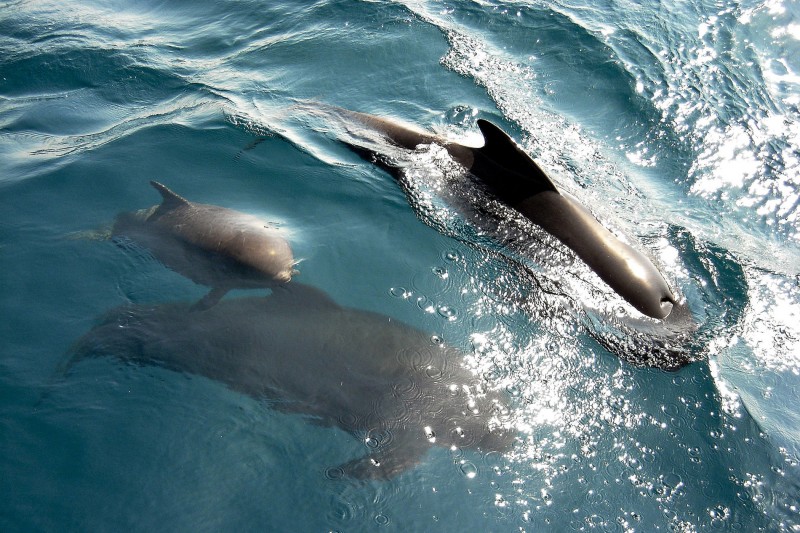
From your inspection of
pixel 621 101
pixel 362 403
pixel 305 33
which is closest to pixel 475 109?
pixel 621 101

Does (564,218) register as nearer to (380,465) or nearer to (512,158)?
(512,158)

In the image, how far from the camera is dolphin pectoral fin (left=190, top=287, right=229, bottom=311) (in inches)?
265

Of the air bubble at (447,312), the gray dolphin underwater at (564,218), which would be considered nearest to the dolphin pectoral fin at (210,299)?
the air bubble at (447,312)

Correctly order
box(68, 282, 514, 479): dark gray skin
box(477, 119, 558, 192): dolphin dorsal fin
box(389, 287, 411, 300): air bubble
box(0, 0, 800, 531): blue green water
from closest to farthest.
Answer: box(0, 0, 800, 531): blue green water < box(68, 282, 514, 479): dark gray skin < box(389, 287, 411, 300): air bubble < box(477, 119, 558, 192): dolphin dorsal fin

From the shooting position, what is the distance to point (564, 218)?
304 inches

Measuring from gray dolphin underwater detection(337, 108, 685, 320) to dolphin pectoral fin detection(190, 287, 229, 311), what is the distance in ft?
11.9

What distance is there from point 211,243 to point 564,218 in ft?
13.8

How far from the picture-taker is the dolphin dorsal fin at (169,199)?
26.1 feet

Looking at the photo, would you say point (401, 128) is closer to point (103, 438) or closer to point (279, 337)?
point (279, 337)

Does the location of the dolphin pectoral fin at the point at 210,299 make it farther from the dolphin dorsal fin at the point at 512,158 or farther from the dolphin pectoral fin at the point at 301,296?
the dolphin dorsal fin at the point at 512,158

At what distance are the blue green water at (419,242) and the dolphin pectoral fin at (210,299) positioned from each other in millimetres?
219

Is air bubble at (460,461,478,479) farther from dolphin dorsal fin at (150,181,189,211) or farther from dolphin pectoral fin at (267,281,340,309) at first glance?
dolphin dorsal fin at (150,181,189,211)

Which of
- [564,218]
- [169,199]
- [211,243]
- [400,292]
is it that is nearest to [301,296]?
[400,292]

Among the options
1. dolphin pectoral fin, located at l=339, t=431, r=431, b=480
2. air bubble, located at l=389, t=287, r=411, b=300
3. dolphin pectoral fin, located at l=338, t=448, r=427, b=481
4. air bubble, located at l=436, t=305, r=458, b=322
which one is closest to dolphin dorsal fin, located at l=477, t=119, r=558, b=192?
air bubble, located at l=436, t=305, r=458, b=322
